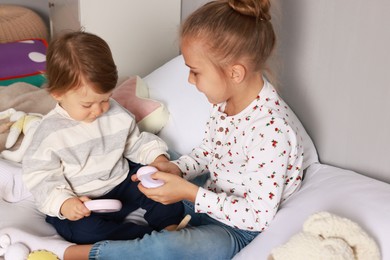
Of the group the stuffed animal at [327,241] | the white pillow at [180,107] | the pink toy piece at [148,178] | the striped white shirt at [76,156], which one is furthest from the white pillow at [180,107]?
the stuffed animal at [327,241]

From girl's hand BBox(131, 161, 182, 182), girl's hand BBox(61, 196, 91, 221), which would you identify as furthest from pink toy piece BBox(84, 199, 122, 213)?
girl's hand BBox(131, 161, 182, 182)

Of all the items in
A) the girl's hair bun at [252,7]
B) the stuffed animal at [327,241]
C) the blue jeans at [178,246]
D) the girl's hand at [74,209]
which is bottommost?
the blue jeans at [178,246]

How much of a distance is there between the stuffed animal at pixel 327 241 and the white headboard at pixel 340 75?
0.33m

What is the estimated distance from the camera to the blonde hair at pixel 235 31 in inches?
41.1

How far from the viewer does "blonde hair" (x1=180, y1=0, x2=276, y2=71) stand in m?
1.04

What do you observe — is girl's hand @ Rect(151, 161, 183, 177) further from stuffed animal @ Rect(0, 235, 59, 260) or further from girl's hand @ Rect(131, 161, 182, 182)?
stuffed animal @ Rect(0, 235, 59, 260)

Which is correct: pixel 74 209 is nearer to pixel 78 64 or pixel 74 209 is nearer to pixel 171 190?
pixel 171 190

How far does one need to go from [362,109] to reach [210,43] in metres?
0.41

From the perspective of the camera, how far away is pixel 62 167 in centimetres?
116

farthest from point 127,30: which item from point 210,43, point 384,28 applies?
point 384,28

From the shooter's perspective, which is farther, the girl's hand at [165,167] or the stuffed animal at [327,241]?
the girl's hand at [165,167]

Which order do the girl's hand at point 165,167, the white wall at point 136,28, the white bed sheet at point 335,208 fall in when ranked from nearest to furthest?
the white bed sheet at point 335,208 → the girl's hand at point 165,167 → the white wall at point 136,28

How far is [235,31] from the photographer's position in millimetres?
1040

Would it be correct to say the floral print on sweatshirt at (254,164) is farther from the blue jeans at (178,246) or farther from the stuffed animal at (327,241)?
the stuffed animal at (327,241)
